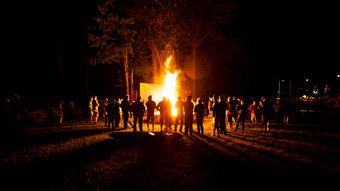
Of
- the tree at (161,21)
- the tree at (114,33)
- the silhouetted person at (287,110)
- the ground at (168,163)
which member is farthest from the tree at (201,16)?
the ground at (168,163)

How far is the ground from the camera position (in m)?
5.53

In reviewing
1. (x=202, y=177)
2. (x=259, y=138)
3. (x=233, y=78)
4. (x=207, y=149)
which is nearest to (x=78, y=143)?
(x=207, y=149)

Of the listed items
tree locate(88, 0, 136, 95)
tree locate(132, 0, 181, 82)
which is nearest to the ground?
tree locate(132, 0, 181, 82)

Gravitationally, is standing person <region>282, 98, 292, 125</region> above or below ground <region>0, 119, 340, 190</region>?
above

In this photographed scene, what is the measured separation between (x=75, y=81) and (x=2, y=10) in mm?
13350

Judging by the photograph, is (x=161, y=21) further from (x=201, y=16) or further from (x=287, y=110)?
(x=287, y=110)

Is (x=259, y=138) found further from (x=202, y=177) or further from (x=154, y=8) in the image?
(x=154, y=8)

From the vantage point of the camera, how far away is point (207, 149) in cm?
882

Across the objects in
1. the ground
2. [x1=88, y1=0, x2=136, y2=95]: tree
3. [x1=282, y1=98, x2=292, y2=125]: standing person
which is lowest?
the ground

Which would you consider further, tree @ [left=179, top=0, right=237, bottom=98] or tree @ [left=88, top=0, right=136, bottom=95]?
tree @ [left=179, top=0, right=237, bottom=98]

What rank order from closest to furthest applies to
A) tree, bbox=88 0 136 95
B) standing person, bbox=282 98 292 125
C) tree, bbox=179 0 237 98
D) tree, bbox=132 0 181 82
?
standing person, bbox=282 98 292 125 < tree, bbox=132 0 181 82 < tree, bbox=88 0 136 95 < tree, bbox=179 0 237 98

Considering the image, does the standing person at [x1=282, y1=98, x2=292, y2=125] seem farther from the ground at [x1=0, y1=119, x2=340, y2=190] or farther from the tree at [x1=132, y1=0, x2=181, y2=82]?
the tree at [x1=132, y1=0, x2=181, y2=82]

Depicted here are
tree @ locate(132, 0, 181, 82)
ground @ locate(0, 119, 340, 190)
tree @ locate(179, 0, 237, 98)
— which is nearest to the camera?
ground @ locate(0, 119, 340, 190)

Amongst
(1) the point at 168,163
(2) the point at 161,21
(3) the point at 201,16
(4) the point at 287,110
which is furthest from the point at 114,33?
(1) the point at 168,163
